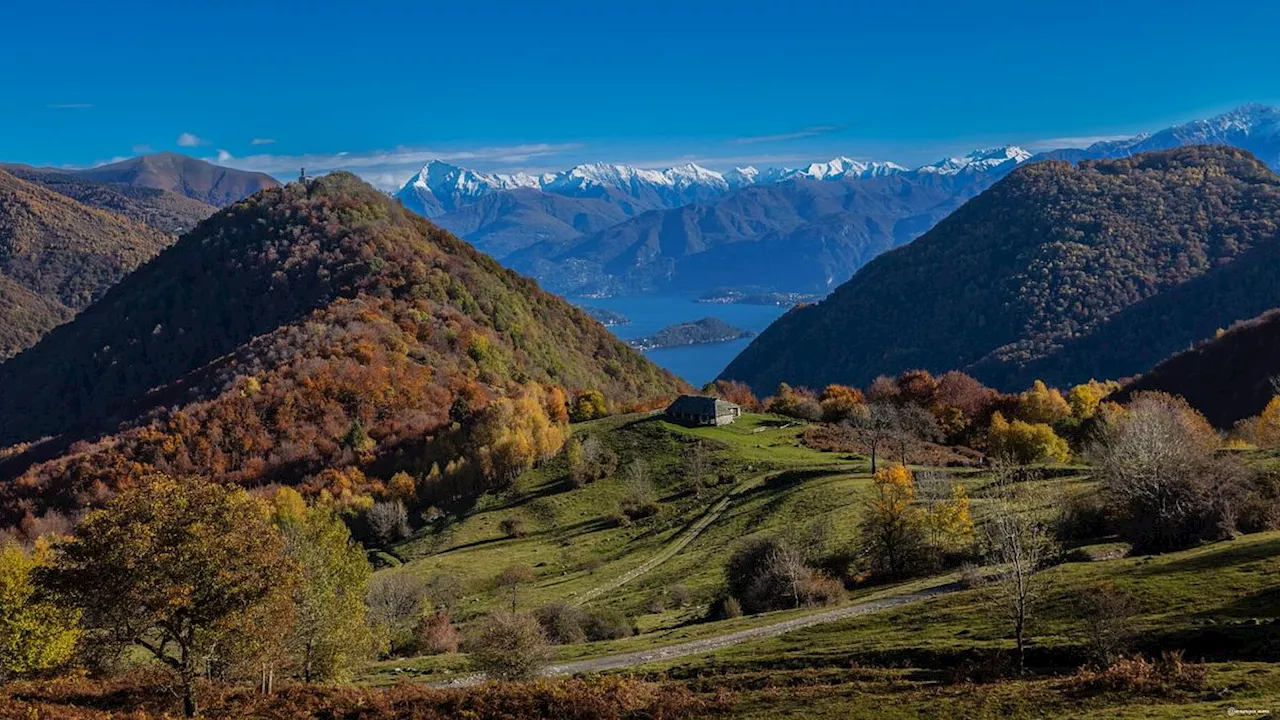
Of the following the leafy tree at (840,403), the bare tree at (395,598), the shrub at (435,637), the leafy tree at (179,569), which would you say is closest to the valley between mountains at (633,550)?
the leafy tree at (179,569)

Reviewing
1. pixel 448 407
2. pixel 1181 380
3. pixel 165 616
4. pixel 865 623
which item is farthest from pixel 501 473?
pixel 1181 380

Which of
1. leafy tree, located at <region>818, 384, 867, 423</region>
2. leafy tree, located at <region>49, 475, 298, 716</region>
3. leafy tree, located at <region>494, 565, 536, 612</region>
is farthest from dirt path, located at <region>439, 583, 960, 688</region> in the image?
leafy tree, located at <region>818, 384, 867, 423</region>

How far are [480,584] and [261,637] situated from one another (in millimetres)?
51317

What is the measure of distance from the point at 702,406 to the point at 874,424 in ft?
95.5

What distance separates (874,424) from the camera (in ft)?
334

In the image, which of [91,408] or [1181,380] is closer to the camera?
[1181,380]

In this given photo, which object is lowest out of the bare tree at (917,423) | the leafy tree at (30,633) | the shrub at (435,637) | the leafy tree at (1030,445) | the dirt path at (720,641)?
the shrub at (435,637)

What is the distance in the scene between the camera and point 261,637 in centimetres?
2636

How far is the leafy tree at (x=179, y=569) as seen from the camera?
78.3ft

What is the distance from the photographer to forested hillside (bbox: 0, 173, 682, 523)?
4904 inches

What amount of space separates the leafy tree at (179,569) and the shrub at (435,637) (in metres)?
28.4

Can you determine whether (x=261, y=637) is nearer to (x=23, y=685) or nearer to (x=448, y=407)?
(x=23, y=685)

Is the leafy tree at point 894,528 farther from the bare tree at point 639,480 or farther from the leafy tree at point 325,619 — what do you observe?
the bare tree at point 639,480

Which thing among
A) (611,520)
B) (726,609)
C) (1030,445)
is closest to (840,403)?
(1030,445)
